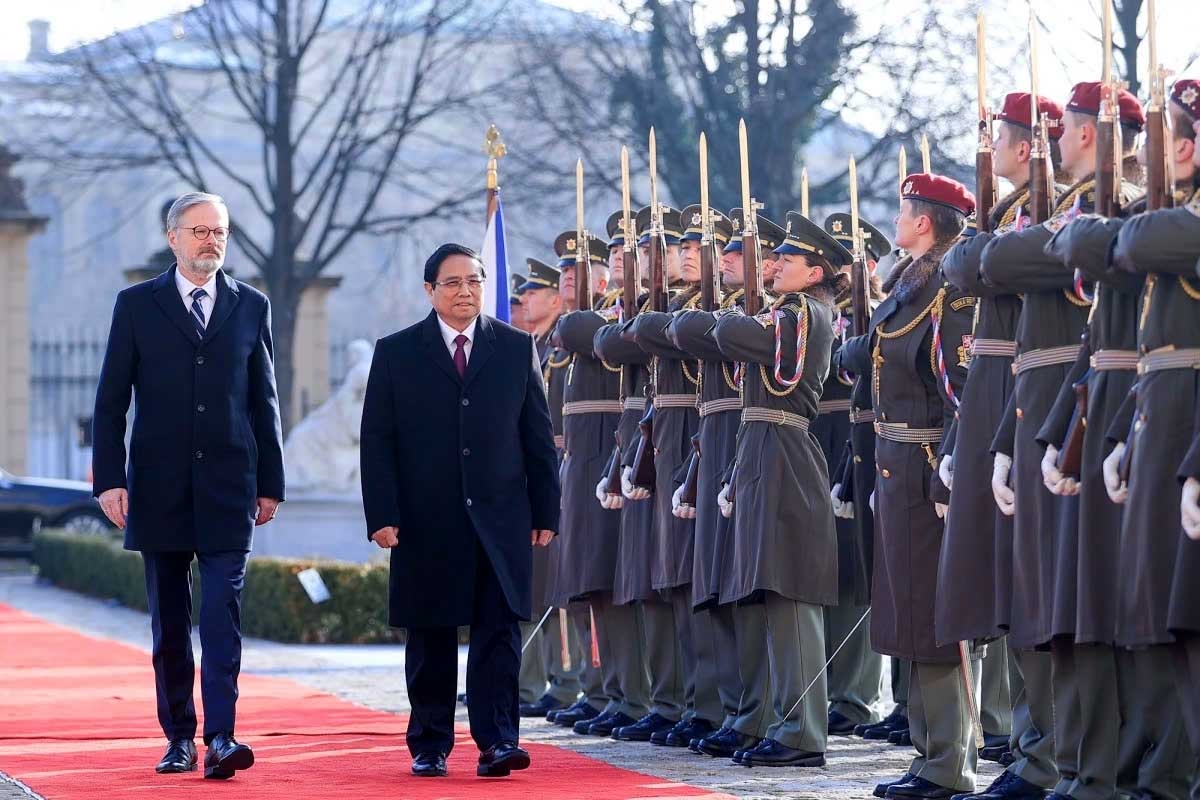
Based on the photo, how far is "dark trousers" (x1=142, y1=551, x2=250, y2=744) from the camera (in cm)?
805

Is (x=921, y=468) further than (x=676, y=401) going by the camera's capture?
No

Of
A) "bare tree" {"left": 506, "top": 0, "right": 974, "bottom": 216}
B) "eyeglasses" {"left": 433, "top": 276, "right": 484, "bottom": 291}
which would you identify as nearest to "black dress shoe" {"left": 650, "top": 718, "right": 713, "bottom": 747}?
"eyeglasses" {"left": 433, "top": 276, "right": 484, "bottom": 291}

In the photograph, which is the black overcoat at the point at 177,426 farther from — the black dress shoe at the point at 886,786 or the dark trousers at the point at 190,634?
the black dress shoe at the point at 886,786

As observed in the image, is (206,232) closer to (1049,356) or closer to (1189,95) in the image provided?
(1049,356)

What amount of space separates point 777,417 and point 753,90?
44.7 feet

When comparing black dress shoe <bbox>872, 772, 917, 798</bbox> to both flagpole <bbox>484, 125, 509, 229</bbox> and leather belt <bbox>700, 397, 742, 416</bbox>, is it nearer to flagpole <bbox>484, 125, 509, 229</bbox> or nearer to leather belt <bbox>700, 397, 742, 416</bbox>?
leather belt <bbox>700, 397, 742, 416</bbox>

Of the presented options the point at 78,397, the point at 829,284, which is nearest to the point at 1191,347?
the point at 829,284

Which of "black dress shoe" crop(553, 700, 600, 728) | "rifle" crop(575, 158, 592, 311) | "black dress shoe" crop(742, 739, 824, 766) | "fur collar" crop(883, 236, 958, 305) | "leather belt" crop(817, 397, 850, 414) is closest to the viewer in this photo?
"fur collar" crop(883, 236, 958, 305)

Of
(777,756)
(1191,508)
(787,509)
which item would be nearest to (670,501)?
(787,509)

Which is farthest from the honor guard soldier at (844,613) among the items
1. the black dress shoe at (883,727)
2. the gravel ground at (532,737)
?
the gravel ground at (532,737)

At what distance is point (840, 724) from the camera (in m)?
10.1

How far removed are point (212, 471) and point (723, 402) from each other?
7.25 feet

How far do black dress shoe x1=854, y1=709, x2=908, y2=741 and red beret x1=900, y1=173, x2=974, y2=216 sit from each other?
2522 mm

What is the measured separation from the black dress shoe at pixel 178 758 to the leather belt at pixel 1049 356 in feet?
10.9
